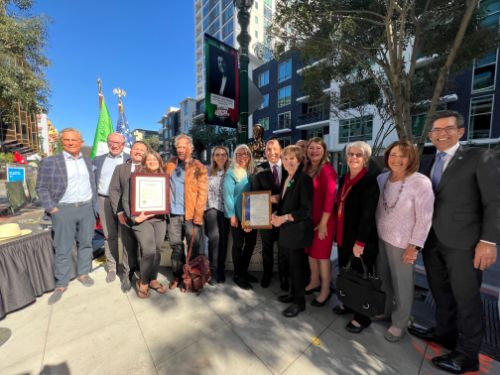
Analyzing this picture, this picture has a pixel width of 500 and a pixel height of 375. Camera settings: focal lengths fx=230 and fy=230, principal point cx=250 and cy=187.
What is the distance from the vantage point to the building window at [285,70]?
2725 cm

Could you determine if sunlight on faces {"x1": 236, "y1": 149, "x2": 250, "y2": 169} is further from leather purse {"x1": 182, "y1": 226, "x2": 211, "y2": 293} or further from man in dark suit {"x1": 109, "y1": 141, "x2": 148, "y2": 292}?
man in dark suit {"x1": 109, "y1": 141, "x2": 148, "y2": 292}

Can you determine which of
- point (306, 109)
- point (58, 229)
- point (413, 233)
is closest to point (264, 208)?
point (413, 233)

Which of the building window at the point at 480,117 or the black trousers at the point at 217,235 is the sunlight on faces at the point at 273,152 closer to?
the black trousers at the point at 217,235

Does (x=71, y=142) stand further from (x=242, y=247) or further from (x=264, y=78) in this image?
(x=264, y=78)

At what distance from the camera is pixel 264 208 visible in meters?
2.88

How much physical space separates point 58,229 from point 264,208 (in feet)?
9.45

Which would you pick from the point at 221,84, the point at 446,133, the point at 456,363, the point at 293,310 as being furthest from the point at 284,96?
the point at 456,363

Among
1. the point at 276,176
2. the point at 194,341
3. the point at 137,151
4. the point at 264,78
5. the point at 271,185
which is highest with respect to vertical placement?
the point at 264,78

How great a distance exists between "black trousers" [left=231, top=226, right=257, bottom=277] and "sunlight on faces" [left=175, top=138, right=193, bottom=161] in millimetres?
1219

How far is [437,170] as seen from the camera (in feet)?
7.10

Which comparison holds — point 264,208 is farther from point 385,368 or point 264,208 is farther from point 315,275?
point 385,368

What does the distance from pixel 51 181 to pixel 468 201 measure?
4707mm

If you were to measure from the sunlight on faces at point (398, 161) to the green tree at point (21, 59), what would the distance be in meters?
9.73

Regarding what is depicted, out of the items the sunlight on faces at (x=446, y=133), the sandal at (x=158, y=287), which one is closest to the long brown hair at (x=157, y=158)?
the sandal at (x=158, y=287)
